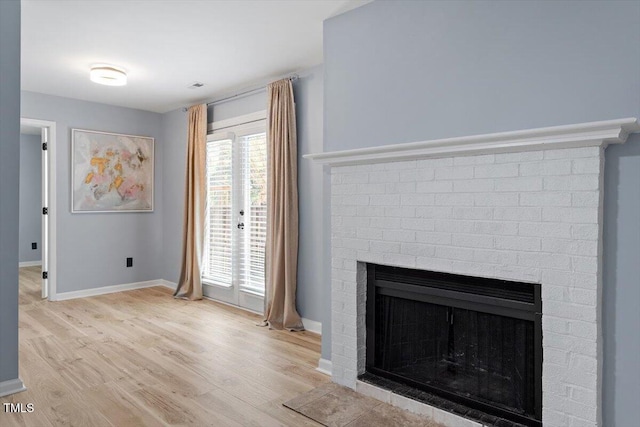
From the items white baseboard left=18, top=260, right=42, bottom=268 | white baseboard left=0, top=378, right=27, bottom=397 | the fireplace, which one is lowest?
white baseboard left=0, top=378, right=27, bottom=397

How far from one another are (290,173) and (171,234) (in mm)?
2698

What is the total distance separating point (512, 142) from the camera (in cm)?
197

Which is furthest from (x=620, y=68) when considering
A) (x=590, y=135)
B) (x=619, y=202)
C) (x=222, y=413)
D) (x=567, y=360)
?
(x=222, y=413)

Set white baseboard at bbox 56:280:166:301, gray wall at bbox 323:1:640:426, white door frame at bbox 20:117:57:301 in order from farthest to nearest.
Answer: white baseboard at bbox 56:280:166:301 → white door frame at bbox 20:117:57:301 → gray wall at bbox 323:1:640:426

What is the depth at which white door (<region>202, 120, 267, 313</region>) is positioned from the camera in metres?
4.47

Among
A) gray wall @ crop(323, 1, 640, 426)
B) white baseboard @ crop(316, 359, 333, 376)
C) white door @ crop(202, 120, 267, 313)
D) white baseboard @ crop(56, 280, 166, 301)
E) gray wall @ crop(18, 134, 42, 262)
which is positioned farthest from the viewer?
gray wall @ crop(18, 134, 42, 262)

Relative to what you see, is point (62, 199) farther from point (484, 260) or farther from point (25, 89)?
point (484, 260)

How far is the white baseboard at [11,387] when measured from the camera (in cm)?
→ 252

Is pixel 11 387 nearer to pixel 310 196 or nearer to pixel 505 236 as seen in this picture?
pixel 310 196

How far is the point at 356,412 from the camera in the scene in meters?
2.36

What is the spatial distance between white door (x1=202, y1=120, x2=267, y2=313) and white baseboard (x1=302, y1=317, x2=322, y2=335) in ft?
2.31

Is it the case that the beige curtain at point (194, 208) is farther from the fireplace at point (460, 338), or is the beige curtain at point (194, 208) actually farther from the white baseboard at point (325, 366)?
the fireplace at point (460, 338)

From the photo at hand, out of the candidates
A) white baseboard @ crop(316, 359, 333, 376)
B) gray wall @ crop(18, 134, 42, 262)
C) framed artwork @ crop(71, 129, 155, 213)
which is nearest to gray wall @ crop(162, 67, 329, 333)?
white baseboard @ crop(316, 359, 333, 376)

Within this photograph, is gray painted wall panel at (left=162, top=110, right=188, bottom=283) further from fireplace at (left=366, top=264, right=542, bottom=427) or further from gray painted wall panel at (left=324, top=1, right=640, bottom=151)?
fireplace at (left=366, top=264, right=542, bottom=427)
